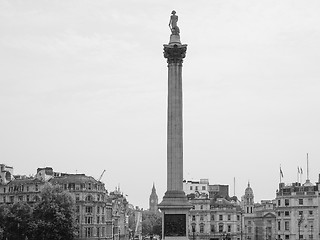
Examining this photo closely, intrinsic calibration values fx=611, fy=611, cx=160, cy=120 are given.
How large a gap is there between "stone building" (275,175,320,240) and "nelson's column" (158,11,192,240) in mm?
64888

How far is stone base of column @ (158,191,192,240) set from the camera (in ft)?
236

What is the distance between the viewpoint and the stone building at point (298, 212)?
13550 cm

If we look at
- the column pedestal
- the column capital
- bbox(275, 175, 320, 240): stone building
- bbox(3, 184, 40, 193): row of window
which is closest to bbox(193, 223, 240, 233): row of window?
bbox(275, 175, 320, 240): stone building

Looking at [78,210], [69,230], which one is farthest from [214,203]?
[69,230]

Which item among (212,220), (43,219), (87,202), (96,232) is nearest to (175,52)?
(43,219)

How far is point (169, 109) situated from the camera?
77.2 meters

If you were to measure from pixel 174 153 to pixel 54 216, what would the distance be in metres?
45.8

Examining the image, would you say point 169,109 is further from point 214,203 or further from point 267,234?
point 267,234

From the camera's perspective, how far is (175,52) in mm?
78250

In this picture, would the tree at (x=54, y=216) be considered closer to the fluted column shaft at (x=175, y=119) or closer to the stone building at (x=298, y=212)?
the fluted column shaft at (x=175, y=119)

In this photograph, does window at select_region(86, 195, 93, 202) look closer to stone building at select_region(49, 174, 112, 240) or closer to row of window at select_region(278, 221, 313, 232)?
stone building at select_region(49, 174, 112, 240)

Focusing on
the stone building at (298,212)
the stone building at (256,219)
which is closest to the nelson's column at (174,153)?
the stone building at (298,212)

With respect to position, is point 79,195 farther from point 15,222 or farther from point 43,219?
point 15,222

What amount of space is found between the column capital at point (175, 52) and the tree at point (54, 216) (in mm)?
47977
